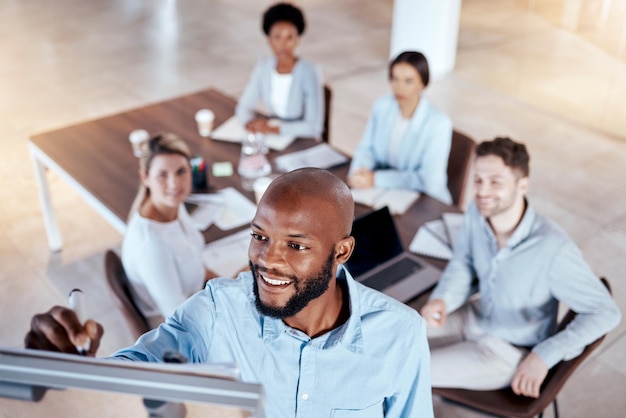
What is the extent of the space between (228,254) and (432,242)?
2.88 ft

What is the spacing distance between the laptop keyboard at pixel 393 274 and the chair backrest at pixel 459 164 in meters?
0.95

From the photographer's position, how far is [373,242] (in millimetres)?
2691

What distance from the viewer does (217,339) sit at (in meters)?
1.57

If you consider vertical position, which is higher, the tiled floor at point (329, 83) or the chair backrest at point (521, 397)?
the chair backrest at point (521, 397)

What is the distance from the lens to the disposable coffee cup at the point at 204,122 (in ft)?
12.1

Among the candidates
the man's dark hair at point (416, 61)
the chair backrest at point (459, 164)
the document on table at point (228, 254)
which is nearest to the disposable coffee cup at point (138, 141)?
the document on table at point (228, 254)

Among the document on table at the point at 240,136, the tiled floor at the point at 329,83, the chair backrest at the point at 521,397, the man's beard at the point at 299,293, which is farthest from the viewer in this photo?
the tiled floor at the point at 329,83

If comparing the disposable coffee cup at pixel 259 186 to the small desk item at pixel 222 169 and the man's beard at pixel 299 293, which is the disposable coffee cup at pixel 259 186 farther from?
the man's beard at pixel 299 293

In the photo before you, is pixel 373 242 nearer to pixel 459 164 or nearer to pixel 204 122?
pixel 459 164

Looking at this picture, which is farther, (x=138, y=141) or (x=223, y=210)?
(x=138, y=141)

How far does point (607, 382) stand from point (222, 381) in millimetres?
3011

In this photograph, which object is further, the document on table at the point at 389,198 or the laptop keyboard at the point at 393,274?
the document on table at the point at 389,198

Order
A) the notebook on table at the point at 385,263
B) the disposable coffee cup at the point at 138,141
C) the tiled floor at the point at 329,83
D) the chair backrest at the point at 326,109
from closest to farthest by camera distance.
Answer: the notebook on table at the point at 385,263, the disposable coffee cup at the point at 138,141, the tiled floor at the point at 329,83, the chair backrest at the point at 326,109

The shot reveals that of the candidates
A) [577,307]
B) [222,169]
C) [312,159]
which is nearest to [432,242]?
[577,307]
